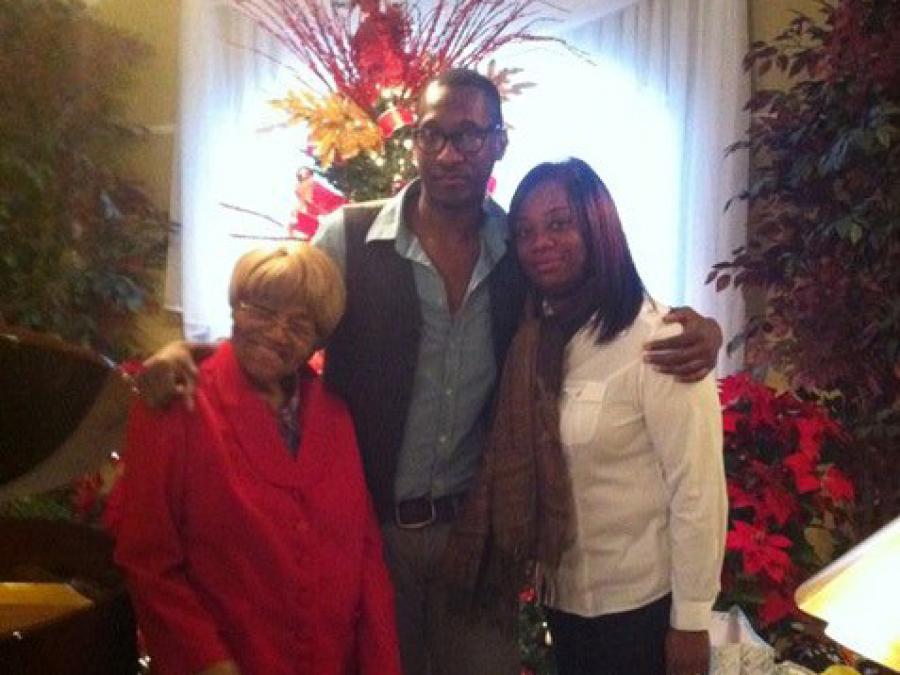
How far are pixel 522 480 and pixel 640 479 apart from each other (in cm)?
17

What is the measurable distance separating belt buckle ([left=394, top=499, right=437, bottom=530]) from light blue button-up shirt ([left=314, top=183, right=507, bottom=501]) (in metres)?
0.02

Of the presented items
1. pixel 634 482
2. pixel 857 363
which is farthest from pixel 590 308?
pixel 857 363

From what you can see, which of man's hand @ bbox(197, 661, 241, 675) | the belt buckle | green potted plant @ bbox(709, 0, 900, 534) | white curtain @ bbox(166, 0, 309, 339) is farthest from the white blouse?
white curtain @ bbox(166, 0, 309, 339)

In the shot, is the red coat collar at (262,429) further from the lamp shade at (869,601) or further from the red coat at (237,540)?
the lamp shade at (869,601)

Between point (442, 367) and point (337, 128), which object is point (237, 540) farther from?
point (337, 128)

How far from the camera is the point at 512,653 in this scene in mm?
1764

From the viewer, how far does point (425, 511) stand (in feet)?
5.62

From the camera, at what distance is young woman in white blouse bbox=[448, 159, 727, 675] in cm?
161

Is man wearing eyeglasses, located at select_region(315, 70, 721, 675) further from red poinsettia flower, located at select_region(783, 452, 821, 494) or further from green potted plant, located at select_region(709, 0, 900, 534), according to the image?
green potted plant, located at select_region(709, 0, 900, 534)

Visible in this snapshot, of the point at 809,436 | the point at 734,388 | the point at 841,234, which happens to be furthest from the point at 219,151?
the point at 809,436

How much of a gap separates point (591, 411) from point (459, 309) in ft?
0.83

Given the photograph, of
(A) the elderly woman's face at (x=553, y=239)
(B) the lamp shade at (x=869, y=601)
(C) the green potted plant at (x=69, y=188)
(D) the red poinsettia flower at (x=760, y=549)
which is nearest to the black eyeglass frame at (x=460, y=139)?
(A) the elderly woman's face at (x=553, y=239)

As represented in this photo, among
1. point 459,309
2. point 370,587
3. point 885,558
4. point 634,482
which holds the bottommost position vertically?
point 370,587

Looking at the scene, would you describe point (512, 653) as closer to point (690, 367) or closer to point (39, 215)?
point (690, 367)
